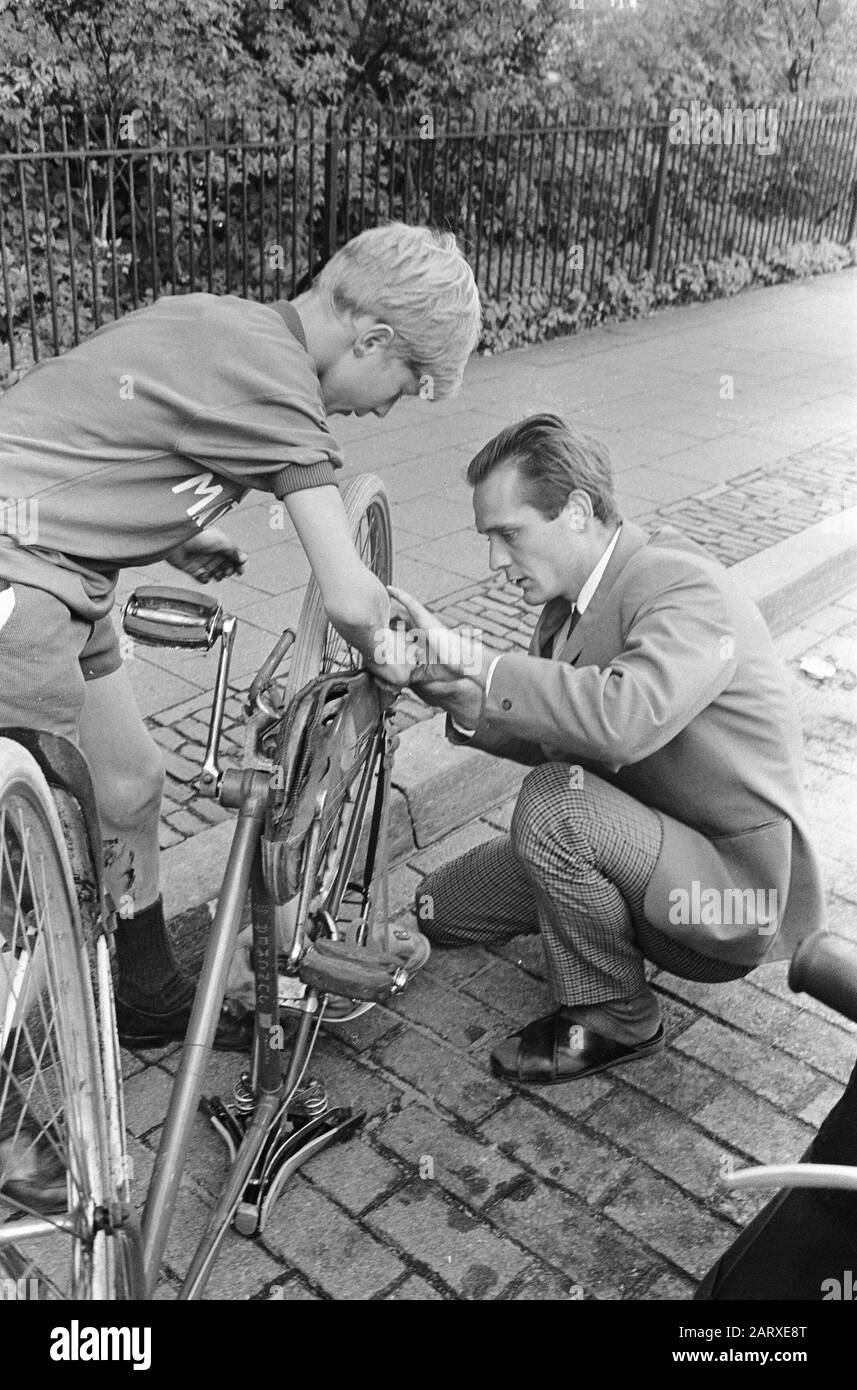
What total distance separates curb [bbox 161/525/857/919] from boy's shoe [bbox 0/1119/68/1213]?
1.44 metres

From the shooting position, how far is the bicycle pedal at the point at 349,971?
7.75 ft

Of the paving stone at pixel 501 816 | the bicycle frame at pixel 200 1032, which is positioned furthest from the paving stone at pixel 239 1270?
the paving stone at pixel 501 816

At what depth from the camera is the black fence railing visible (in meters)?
7.59

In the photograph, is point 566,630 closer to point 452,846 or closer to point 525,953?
point 525,953

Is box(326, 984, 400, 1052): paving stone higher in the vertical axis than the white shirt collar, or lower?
lower

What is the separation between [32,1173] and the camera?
1616 millimetres

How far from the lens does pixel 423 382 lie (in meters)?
2.31

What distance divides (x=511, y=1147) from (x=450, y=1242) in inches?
11.5

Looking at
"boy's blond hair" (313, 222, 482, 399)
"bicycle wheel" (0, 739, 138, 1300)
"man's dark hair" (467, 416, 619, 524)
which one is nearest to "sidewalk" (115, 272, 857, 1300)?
"bicycle wheel" (0, 739, 138, 1300)

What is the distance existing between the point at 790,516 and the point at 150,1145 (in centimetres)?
445

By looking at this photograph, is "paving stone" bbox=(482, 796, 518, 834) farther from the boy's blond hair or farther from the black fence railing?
the black fence railing

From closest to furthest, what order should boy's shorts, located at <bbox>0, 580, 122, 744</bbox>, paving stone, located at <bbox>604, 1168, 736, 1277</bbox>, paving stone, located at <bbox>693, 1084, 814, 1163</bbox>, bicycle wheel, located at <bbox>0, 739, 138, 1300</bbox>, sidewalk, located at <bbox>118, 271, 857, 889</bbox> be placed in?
bicycle wheel, located at <bbox>0, 739, 138, 1300</bbox>, boy's shorts, located at <bbox>0, 580, 122, 744</bbox>, paving stone, located at <bbox>604, 1168, 736, 1277</bbox>, paving stone, located at <bbox>693, 1084, 814, 1163</bbox>, sidewalk, located at <bbox>118, 271, 857, 889</bbox>
